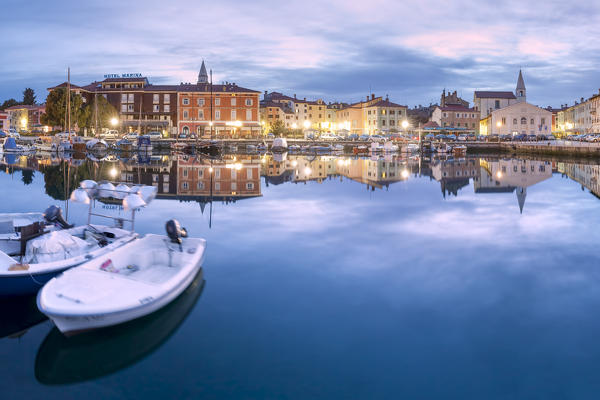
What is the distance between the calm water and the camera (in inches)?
272

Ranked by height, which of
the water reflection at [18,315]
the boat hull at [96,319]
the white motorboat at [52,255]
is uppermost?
the white motorboat at [52,255]

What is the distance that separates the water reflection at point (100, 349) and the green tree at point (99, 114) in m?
77.7

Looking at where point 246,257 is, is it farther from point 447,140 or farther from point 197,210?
point 447,140

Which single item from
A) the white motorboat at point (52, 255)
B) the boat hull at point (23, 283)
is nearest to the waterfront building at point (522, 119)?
the white motorboat at point (52, 255)

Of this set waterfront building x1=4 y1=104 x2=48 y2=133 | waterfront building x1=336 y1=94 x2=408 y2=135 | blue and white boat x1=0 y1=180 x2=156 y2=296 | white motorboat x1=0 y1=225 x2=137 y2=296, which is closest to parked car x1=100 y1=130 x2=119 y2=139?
waterfront building x1=4 y1=104 x2=48 y2=133

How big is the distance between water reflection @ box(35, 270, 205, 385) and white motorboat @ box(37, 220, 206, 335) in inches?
10.7

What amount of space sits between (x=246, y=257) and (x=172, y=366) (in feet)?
20.1

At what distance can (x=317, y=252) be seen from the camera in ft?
46.2

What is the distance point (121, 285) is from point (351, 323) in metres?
3.97

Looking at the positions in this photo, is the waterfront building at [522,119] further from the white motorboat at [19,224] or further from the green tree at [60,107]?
the white motorboat at [19,224]

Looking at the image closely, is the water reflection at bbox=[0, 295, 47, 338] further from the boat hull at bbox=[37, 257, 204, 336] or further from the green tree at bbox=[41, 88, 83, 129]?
the green tree at bbox=[41, 88, 83, 129]

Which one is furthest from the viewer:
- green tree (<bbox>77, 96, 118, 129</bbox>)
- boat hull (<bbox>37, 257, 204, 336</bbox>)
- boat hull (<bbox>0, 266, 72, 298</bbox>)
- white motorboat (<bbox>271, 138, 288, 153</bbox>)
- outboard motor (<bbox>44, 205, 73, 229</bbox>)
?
white motorboat (<bbox>271, 138, 288, 153</bbox>)

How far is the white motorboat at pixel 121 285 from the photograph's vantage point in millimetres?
7566

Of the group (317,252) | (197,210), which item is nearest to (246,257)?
(317,252)
